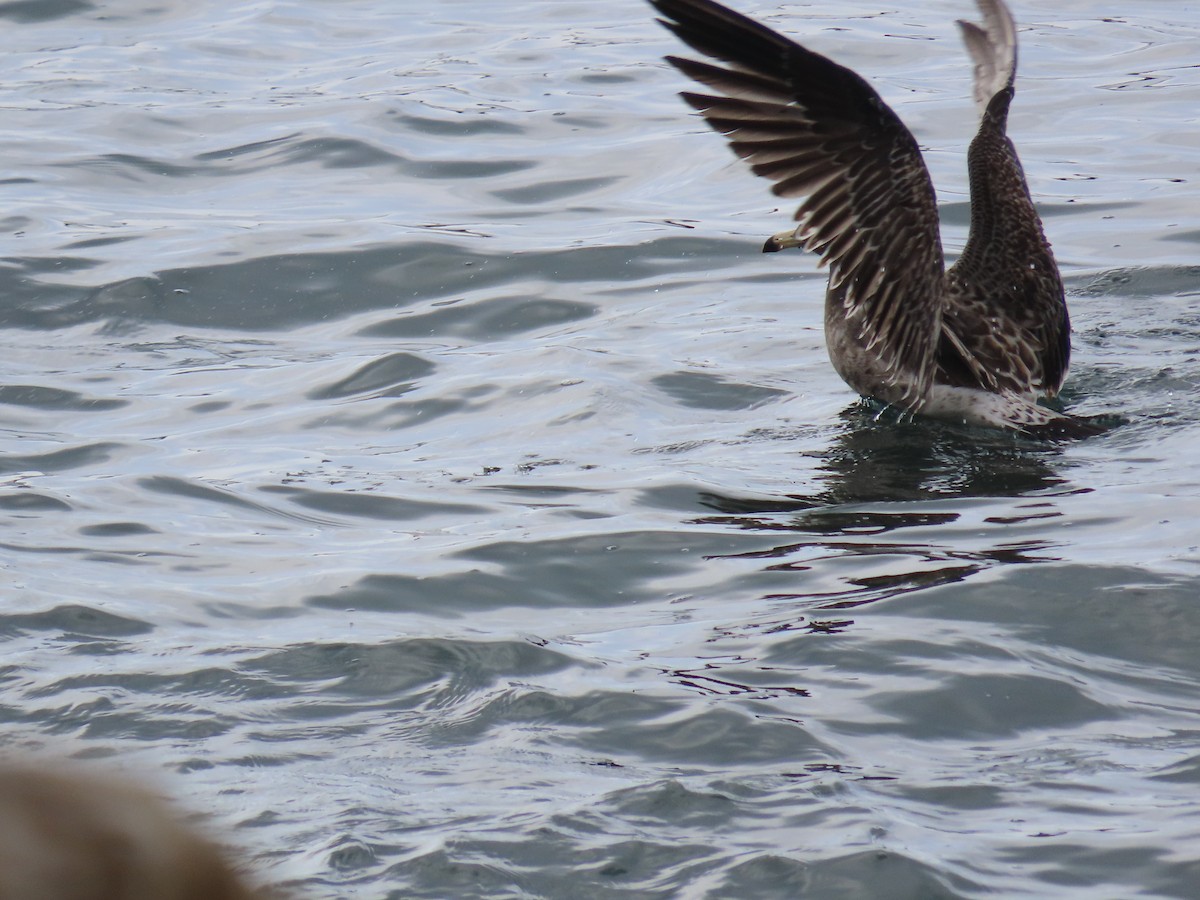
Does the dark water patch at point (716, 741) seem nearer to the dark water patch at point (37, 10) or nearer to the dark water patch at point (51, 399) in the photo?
the dark water patch at point (51, 399)

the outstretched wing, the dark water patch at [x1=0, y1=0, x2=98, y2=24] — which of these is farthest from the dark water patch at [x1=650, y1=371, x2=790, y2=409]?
the dark water patch at [x1=0, y1=0, x2=98, y2=24]

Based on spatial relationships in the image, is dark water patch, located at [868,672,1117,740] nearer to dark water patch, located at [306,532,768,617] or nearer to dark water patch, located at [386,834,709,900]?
dark water patch, located at [386,834,709,900]

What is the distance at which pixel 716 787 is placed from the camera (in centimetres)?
365

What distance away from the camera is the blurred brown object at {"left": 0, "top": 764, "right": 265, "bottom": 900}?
95 centimetres


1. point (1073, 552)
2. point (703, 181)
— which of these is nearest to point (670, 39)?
point (703, 181)

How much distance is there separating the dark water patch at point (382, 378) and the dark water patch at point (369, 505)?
1.35m

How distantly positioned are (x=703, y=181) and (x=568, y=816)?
27.9ft

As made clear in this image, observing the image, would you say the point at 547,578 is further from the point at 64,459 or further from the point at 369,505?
the point at 64,459

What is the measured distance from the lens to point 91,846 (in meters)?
0.96

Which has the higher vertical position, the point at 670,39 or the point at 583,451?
the point at 670,39

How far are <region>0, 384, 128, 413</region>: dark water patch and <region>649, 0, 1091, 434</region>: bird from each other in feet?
9.89

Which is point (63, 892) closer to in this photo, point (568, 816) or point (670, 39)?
point (568, 816)

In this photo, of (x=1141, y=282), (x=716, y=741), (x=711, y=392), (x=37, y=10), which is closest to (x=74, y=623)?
(x=716, y=741)

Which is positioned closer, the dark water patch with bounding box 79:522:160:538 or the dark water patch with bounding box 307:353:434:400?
the dark water patch with bounding box 79:522:160:538
